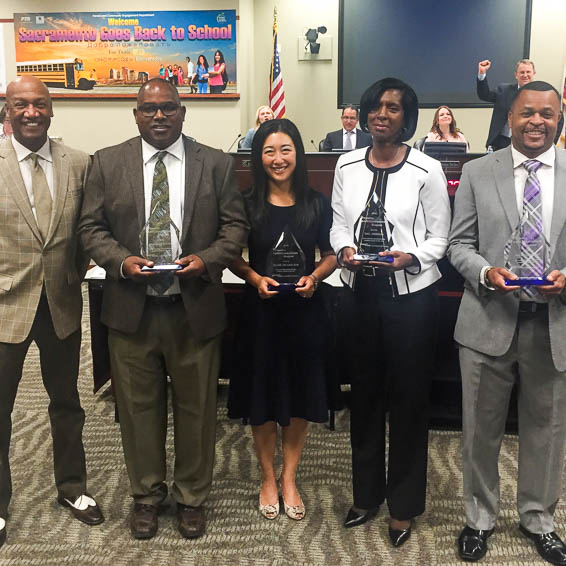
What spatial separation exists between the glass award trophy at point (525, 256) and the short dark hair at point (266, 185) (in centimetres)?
66

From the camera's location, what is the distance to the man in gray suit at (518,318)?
188 centimetres

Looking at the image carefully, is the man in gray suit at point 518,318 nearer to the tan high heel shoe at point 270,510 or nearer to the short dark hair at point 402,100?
the short dark hair at point 402,100

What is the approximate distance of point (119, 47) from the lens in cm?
767

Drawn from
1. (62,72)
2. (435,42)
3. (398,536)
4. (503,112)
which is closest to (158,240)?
(398,536)

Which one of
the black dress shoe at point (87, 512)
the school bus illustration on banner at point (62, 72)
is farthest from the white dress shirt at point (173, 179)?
the school bus illustration on banner at point (62, 72)

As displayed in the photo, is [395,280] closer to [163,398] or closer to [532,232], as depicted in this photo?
[532,232]

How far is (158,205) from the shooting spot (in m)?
2.05

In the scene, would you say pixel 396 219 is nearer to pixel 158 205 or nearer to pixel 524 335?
pixel 524 335

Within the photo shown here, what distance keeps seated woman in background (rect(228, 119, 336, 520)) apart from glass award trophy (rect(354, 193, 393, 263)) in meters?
0.22

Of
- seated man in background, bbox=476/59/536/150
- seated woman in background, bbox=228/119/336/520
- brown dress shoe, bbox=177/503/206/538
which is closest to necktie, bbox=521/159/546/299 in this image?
seated woman in background, bbox=228/119/336/520

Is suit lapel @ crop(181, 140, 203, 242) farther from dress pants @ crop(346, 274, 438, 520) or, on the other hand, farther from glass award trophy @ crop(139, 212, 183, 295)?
dress pants @ crop(346, 274, 438, 520)

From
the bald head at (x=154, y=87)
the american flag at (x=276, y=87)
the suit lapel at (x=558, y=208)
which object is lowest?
the suit lapel at (x=558, y=208)

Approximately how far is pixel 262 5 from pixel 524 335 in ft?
23.1

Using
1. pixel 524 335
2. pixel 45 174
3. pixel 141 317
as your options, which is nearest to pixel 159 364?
pixel 141 317
